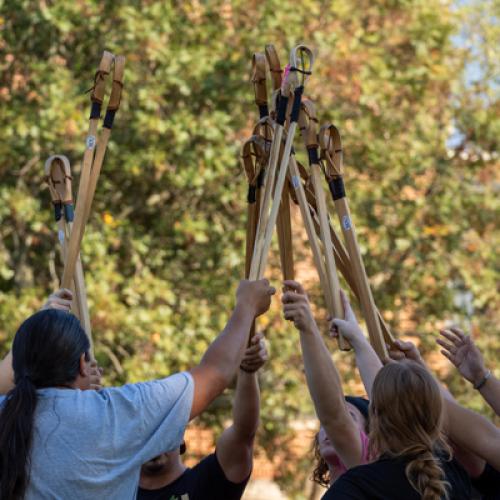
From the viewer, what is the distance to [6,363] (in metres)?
3.35

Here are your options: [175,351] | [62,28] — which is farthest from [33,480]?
[62,28]

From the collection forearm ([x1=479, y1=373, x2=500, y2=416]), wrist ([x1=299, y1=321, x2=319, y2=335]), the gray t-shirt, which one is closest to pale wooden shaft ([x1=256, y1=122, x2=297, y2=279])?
wrist ([x1=299, y1=321, x2=319, y2=335])

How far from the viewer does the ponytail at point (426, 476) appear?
283cm

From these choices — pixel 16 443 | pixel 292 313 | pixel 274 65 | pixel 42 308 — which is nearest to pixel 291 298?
pixel 292 313

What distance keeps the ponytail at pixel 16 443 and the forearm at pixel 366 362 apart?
109cm

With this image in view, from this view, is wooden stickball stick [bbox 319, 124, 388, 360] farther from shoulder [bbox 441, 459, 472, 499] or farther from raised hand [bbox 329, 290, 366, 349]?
shoulder [bbox 441, 459, 472, 499]

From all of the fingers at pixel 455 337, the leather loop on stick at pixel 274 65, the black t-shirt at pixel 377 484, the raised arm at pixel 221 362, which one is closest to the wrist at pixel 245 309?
the raised arm at pixel 221 362

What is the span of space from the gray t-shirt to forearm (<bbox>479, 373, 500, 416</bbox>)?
1.32 meters

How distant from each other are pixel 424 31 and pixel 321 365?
740 cm

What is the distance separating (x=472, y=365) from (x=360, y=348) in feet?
1.72

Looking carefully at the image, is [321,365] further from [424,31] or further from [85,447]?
[424,31]

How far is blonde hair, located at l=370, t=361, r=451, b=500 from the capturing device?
9.50 ft

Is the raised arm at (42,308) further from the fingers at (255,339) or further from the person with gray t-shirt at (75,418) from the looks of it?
the fingers at (255,339)

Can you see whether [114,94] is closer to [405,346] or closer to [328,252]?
[328,252]
